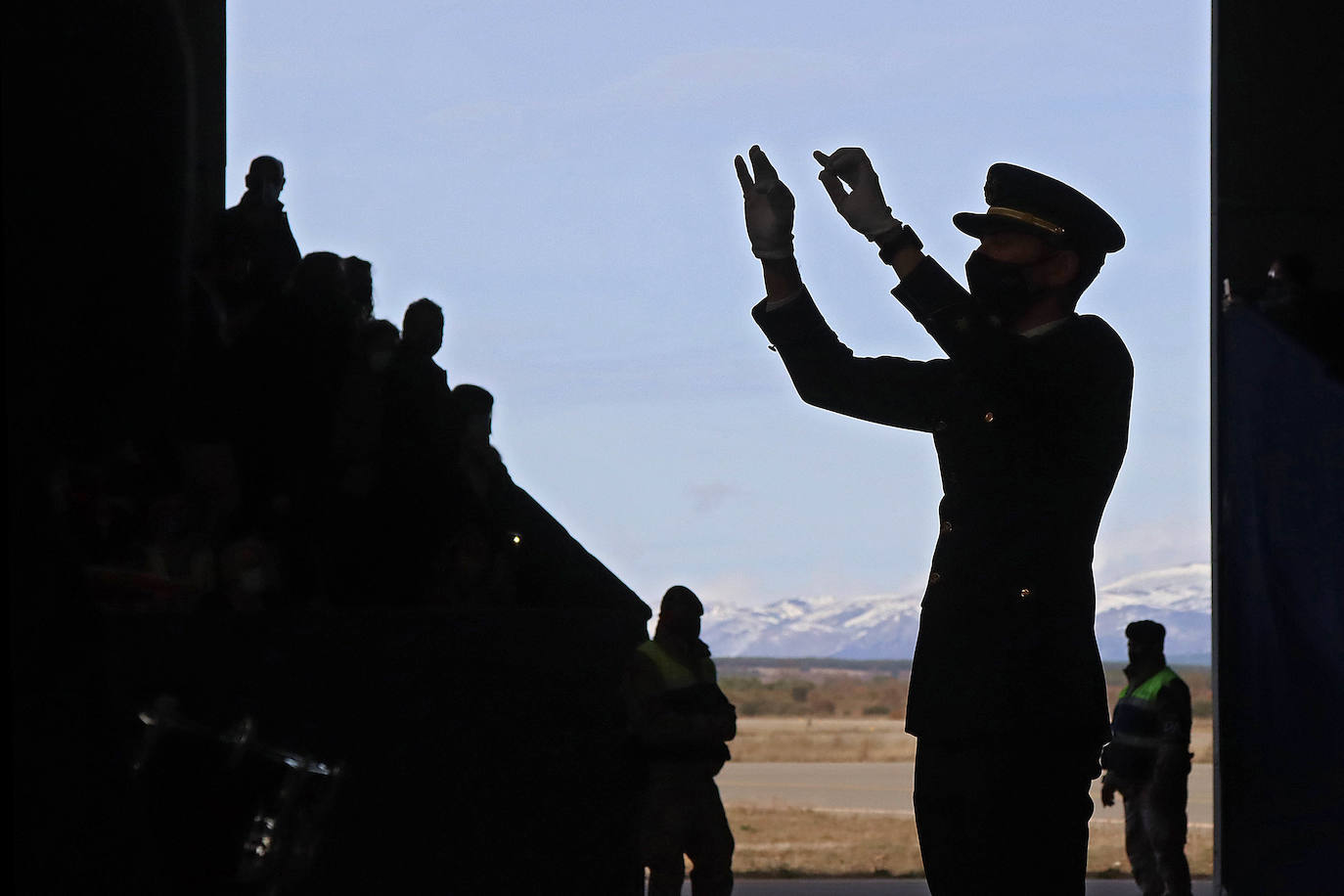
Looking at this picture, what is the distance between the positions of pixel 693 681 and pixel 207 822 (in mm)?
3788

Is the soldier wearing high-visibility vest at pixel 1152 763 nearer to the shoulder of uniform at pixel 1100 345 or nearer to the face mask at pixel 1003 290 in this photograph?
the shoulder of uniform at pixel 1100 345

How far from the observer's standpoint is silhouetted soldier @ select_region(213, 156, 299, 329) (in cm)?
488

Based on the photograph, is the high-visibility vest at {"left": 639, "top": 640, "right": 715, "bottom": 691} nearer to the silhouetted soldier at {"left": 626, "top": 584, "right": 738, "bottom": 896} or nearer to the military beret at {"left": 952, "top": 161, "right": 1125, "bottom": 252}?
the silhouetted soldier at {"left": 626, "top": 584, "right": 738, "bottom": 896}

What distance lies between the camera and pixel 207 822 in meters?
3.18

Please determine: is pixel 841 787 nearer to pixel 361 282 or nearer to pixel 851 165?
pixel 361 282

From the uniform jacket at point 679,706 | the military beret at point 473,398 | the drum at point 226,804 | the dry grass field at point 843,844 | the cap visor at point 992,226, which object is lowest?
the dry grass field at point 843,844

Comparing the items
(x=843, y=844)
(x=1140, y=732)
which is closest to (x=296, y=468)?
(x=1140, y=732)

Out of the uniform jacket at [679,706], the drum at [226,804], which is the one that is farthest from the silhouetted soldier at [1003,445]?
the uniform jacket at [679,706]

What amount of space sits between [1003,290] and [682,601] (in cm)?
415

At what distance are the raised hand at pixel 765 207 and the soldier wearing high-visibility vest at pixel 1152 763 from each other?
605 centimetres

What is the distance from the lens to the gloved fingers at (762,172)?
110 inches
